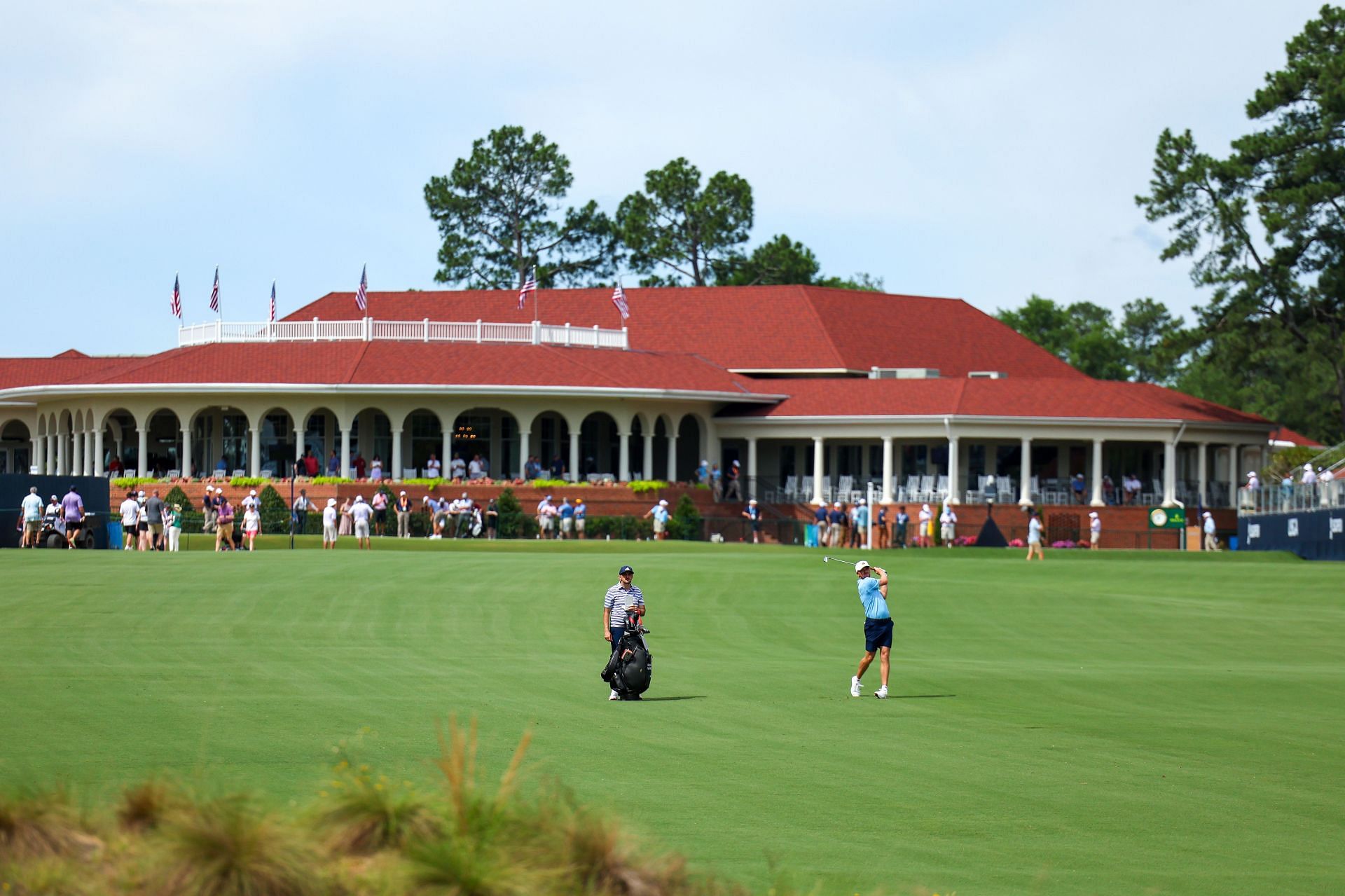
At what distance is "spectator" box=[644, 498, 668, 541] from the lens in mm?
51062

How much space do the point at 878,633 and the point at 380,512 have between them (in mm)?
33140

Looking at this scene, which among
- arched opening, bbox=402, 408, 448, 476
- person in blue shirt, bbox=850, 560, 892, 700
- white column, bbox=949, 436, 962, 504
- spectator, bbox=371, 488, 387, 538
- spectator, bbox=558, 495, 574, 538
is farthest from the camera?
arched opening, bbox=402, 408, 448, 476

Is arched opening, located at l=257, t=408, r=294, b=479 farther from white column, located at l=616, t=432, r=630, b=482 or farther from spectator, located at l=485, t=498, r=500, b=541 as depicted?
white column, located at l=616, t=432, r=630, b=482

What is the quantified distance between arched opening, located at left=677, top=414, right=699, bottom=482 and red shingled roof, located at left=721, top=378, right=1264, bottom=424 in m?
2.46

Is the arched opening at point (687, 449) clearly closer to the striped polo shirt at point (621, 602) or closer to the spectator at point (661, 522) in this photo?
the spectator at point (661, 522)

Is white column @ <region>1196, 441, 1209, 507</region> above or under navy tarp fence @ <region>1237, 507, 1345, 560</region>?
above

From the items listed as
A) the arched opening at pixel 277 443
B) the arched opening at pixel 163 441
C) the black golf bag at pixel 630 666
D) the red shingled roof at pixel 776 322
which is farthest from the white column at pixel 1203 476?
the black golf bag at pixel 630 666

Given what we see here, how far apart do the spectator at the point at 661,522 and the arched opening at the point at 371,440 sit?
393 inches

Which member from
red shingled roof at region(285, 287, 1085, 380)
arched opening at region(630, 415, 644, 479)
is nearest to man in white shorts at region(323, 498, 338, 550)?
arched opening at region(630, 415, 644, 479)

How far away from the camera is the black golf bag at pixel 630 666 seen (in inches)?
687

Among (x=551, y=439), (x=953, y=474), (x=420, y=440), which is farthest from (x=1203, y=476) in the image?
(x=420, y=440)

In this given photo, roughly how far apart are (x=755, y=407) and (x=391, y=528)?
1487 cm

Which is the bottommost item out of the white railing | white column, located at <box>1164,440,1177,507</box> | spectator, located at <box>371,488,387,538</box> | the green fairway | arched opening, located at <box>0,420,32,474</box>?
the green fairway

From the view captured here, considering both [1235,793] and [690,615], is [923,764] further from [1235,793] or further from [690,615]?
[690,615]
